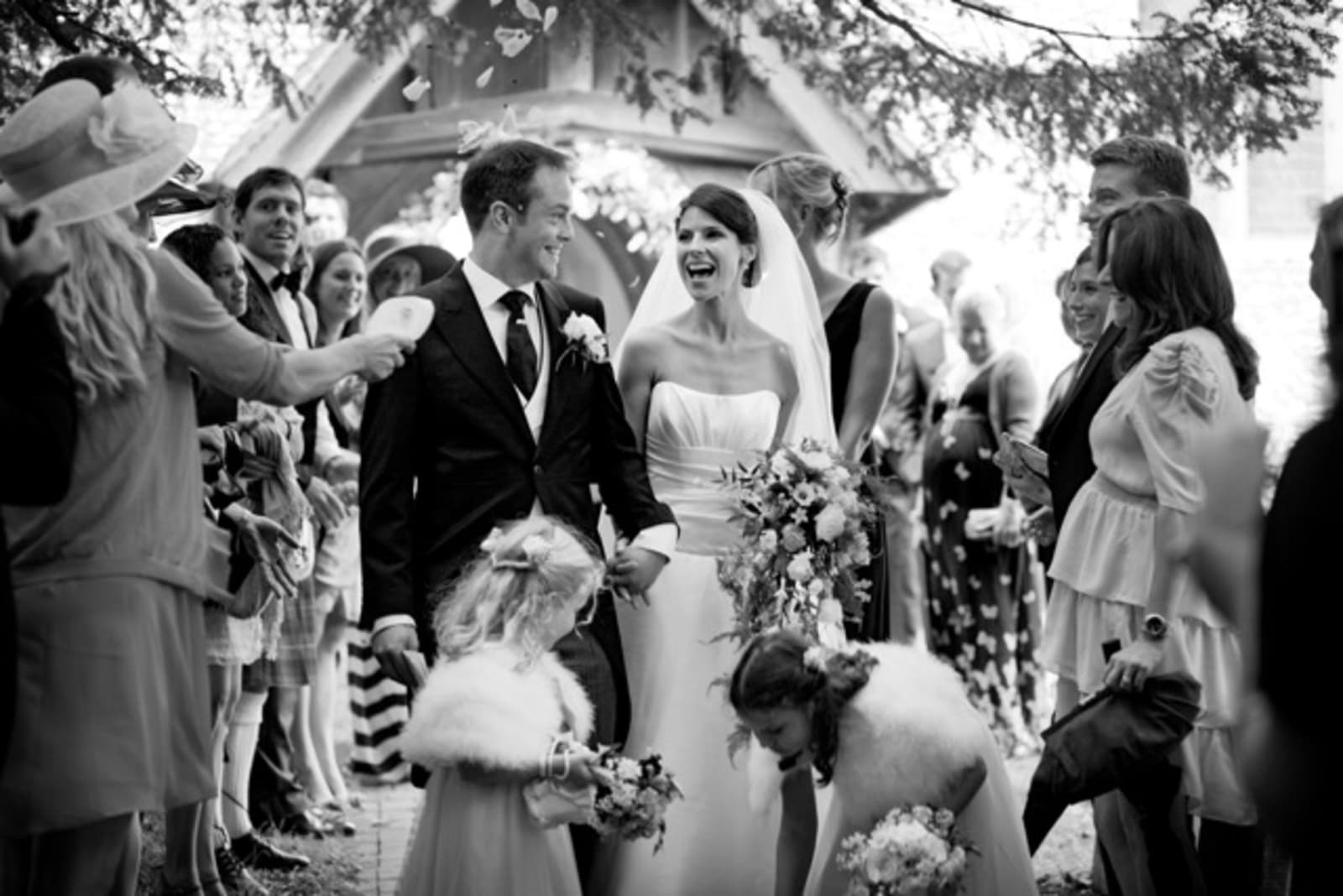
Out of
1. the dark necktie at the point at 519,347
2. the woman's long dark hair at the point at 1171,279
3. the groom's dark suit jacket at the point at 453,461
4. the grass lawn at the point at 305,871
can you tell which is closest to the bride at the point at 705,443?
the groom's dark suit jacket at the point at 453,461

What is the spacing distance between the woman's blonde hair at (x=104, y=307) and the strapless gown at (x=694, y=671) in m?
2.77

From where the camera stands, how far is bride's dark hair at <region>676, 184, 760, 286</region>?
767cm

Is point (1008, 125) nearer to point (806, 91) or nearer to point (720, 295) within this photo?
point (720, 295)

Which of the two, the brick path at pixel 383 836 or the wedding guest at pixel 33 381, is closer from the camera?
the wedding guest at pixel 33 381

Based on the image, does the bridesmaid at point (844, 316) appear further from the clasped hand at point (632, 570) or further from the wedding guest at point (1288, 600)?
the wedding guest at point (1288, 600)

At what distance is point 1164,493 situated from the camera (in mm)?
6207

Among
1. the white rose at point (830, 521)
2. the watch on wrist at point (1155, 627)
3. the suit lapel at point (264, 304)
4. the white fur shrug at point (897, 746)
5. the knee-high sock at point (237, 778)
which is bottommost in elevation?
the knee-high sock at point (237, 778)

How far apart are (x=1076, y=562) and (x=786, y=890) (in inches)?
54.0

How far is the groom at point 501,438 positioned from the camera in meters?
6.38

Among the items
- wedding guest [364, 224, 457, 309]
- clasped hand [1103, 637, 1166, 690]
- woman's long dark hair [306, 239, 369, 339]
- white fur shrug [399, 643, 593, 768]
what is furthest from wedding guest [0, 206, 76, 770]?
wedding guest [364, 224, 457, 309]

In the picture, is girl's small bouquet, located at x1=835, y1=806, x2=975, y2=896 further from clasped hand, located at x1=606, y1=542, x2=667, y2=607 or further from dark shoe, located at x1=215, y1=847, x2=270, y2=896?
dark shoe, located at x1=215, y1=847, x2=270, y2=896

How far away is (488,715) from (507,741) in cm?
9

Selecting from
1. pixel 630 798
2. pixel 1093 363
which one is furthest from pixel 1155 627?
pixel 630 798

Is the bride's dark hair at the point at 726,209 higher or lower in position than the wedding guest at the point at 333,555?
higher
